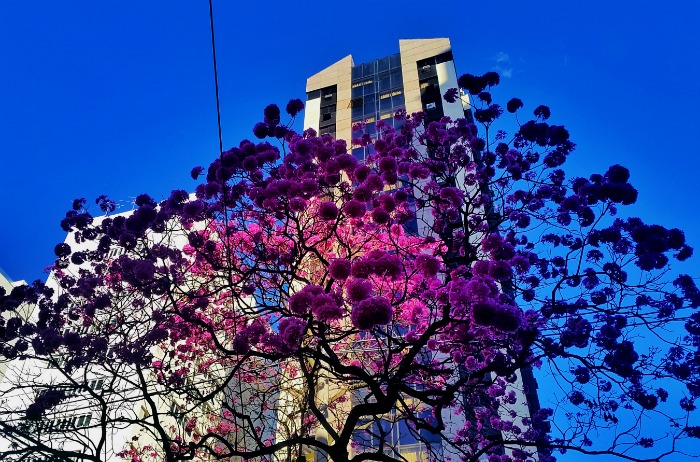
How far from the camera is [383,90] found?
2606 centimetres

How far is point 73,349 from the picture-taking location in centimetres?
718

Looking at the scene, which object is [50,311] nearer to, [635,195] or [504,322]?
[504,322]

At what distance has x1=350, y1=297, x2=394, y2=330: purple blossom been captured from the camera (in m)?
4.60

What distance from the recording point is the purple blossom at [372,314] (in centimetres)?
460

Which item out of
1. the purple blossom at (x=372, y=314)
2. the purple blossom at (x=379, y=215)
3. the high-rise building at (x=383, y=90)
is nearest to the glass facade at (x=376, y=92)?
the high-rise building at (x=383, y=90)

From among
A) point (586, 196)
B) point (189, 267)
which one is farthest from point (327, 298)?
point (189, 267)

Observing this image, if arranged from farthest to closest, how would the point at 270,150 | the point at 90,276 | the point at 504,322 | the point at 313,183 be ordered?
the point at 90,276 → the point at 270,150 → the point at 313,183 → the point at 504,322

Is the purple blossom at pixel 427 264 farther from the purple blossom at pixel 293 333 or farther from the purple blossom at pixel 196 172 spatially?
the purple blossom at pixel 196 172

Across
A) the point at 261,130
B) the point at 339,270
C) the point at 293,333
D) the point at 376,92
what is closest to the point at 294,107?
the point at 261,130

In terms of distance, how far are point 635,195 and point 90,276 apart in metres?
9.51

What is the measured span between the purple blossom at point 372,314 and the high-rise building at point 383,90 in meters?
18.1

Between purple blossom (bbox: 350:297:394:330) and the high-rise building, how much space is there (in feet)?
59.3

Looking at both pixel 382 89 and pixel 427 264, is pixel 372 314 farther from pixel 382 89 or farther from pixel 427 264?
pixel 382 89

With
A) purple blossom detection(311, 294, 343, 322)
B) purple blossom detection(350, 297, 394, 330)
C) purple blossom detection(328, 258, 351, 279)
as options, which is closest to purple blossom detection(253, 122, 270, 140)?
purple blossom detection(328, 258, 351, 279)
